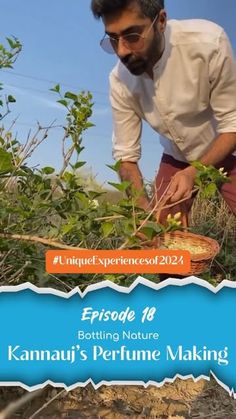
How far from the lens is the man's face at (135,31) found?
167 centimetres

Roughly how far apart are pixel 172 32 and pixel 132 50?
1.12 feet

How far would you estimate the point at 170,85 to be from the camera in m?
2.01

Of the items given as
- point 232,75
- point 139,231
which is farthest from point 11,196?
point 232,75

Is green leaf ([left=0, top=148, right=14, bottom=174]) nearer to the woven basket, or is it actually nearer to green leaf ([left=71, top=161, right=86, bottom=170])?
green leaf ([left=71, top=161, right=86, bottom=170])

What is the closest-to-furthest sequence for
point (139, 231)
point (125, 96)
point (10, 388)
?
point (139, 231) < point (10, 388) < point (125, 96)

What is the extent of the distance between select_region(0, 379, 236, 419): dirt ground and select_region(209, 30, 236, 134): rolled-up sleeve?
34.3 inches

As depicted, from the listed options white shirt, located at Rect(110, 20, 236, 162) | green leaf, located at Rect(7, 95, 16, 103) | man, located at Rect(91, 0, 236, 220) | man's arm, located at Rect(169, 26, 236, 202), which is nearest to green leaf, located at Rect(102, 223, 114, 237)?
man, located at Rect(91, 0, 236, 220)

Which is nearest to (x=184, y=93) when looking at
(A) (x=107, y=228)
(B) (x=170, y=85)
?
(B) (x=170, y=85)

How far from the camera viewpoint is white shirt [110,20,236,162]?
1.97 meters

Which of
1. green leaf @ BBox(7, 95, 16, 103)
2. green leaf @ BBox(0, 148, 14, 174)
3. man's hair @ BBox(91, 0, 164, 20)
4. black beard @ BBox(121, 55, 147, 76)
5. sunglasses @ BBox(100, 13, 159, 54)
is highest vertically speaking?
man's hair @ BBox(91, 0, 164, 20)

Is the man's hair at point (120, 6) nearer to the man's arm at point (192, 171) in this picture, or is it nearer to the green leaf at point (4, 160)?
the man's arm at point (192, 171)

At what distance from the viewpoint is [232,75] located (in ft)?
6.54

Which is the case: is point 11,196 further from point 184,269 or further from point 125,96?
point 125,96

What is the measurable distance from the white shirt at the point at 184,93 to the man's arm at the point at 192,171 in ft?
0.14
